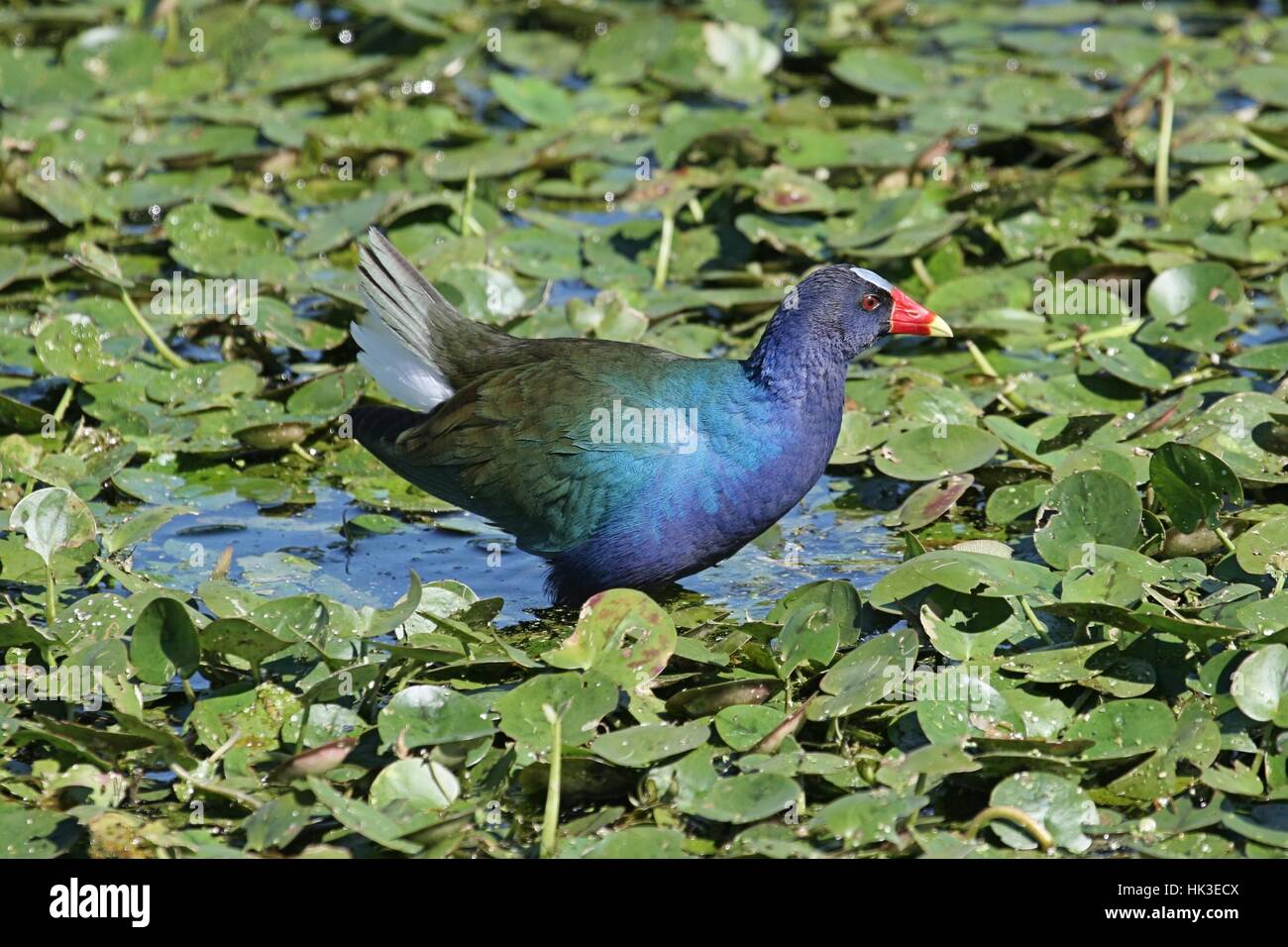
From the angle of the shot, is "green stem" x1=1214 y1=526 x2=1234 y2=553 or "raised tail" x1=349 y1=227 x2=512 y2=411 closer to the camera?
"green stem" x1=1214 y1=526 x2=1234 y2=553

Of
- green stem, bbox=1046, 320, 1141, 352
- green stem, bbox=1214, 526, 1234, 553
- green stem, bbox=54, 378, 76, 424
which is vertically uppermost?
green stem, bbox=1046, 320, 1141, 352

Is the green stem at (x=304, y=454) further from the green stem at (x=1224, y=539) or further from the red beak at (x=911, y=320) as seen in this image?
the green stem at (x=1224, y=539)

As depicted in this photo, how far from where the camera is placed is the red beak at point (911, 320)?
4070 millimetres

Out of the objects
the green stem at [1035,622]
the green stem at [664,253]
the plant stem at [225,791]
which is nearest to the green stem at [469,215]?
the green stem at [664,253]

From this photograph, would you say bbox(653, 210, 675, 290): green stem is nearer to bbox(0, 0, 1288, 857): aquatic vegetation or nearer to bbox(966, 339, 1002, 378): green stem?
bbox(0, 0, 1288, 857): aquatic vegetation

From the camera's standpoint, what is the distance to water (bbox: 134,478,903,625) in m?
4.20

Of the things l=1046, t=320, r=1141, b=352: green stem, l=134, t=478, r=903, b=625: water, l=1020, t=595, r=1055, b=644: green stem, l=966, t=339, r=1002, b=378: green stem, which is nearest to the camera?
l=1020, t=595, r=1055, b=644: green stem

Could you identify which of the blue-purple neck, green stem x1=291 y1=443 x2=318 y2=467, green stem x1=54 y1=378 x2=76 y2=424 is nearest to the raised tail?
green stem x1=291 y1=443 x2=318 y2=467

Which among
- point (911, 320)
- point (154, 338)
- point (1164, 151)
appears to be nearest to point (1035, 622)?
point (911, 320)

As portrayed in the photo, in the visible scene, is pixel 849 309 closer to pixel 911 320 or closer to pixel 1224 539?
pixel 911 320

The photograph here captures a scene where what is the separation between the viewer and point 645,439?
3.82 m

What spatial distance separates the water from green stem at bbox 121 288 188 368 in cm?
65

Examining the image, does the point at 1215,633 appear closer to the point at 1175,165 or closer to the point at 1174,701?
the point at 1174,701

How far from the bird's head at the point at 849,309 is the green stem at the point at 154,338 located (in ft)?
6.75
